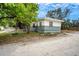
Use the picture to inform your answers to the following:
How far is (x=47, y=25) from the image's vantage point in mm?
3424

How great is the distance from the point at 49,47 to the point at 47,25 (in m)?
0.35

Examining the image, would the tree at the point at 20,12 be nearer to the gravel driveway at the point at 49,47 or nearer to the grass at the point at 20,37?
the grass at the point at 20,37

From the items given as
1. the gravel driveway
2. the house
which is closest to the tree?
the house

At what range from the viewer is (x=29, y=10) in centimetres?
340

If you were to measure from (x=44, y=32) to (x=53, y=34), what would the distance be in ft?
0.48

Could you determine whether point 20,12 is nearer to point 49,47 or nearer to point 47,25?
point 47,25

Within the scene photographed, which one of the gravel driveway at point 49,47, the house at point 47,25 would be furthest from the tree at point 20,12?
the gravel driveway at point 49,47

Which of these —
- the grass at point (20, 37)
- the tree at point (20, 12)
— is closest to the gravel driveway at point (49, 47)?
the grass at point (20, 37)

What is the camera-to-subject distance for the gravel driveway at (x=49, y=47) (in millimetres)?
3307

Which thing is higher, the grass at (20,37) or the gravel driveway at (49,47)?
the grass at (20,37)

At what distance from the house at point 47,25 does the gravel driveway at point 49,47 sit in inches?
6.2

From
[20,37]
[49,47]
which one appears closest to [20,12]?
[20,37]

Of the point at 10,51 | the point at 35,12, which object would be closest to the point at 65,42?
the point at 35,12

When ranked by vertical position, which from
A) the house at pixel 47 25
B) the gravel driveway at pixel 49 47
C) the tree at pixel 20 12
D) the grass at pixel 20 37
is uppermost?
the tree at pixel 20 12
